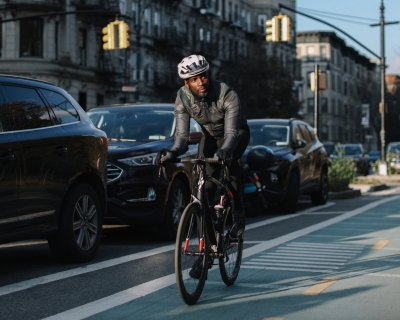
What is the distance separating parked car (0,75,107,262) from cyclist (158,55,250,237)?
1.52 meters

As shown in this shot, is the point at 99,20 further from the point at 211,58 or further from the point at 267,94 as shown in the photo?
the point at 267,94

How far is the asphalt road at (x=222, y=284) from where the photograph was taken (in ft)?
20.7

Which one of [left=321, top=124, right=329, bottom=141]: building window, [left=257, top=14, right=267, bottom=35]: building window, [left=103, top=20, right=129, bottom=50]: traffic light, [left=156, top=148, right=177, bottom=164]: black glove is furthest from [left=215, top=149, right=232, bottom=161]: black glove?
[left=321, top=124, right=329, bottom=141]: building window

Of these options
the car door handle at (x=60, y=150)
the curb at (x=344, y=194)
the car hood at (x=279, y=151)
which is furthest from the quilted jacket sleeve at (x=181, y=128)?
the curb at (x=344, y=194)

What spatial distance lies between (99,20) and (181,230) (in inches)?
1678

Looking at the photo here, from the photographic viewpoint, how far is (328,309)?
6352 millimetres

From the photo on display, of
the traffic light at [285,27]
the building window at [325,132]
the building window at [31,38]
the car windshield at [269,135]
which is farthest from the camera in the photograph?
the building window at [325,132]

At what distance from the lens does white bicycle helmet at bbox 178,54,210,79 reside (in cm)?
686

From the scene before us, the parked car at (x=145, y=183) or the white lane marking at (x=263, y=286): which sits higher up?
the parked car at (x=145, y=183)

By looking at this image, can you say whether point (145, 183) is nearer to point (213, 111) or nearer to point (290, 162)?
point (213, 111)

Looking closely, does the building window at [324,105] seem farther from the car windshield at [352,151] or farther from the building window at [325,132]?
the car windshield at [352,151]

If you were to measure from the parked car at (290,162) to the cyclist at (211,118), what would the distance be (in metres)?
7.51

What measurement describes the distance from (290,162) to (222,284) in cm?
843

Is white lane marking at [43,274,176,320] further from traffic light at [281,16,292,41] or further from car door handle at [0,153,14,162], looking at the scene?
traffic light at [281,16,292,41]
